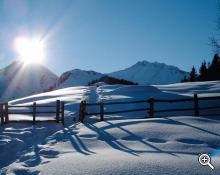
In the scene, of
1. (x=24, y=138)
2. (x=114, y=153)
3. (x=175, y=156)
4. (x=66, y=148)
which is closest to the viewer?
(x=175, y=156)

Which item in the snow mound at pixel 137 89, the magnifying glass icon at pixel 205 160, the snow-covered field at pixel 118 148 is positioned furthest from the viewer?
the snow mound at pixel 137 89

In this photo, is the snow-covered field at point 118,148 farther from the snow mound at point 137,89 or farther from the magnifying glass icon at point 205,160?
the snow mound at point 137,89

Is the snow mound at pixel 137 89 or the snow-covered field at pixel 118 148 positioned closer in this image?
the snow-covered field at pixel 118 148

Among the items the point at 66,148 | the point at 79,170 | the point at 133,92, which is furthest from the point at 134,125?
the point at 133,92

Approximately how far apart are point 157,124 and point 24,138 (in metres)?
6.54

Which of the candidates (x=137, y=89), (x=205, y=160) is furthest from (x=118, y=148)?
(x=137, y=89)

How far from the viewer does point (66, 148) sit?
40.2 ft

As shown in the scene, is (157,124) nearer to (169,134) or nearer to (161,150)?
(169,134)

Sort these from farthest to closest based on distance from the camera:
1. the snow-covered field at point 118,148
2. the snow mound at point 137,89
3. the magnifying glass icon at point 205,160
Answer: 1. the snow mound at point 137,89
2. the snow-covered field at point 118,148
3. the magnifying glass icon at point 205,160

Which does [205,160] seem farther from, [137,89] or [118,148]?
[137,89]

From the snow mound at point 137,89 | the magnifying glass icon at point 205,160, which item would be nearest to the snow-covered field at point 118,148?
the magnifying glass icon at point 205,160

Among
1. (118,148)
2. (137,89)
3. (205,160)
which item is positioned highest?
(137,89)

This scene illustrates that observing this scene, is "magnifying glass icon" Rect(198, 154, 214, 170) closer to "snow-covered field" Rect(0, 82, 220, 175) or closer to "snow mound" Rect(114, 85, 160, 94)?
"snow-covered field" Rect(0, 82, 220, 175)

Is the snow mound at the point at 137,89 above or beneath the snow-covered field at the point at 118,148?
above
